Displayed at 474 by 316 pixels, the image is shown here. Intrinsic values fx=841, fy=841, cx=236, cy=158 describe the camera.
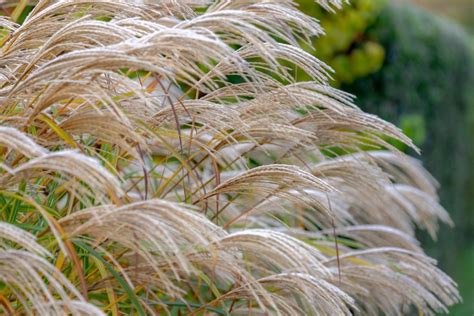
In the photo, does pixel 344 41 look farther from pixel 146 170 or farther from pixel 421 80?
pixel 146 170

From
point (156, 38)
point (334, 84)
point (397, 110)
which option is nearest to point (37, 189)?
point (156, 38)

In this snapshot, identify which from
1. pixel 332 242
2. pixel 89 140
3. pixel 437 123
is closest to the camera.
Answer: pixel 89 140

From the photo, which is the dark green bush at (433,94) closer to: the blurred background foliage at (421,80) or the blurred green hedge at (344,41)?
the blurred background foliage at (421,80)

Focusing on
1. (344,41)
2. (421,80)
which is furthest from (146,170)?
(421,80)

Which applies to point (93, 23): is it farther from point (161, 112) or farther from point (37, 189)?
point (37, 189)

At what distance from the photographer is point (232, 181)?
1964 mm

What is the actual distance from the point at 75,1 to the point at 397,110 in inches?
194

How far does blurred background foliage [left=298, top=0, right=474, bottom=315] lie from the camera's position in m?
5.28

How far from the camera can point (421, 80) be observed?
7.16m

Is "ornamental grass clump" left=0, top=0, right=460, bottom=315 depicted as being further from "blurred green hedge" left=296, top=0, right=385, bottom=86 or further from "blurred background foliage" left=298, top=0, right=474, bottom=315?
"blurred background foliage" left=298, top=0, right=474, bottom=315

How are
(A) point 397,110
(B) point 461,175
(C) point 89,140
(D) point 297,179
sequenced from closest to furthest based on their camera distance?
1. (D) point 297,179
2. (C) point 89,140
3. (A) point 397,110
4. (B) point 461,175

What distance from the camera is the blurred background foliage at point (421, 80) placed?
5282mm

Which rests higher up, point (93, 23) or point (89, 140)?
point (93, 23)

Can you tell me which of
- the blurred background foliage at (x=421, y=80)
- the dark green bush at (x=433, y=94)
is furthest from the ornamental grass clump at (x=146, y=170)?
the dark green bush at (x=433, y=94)
